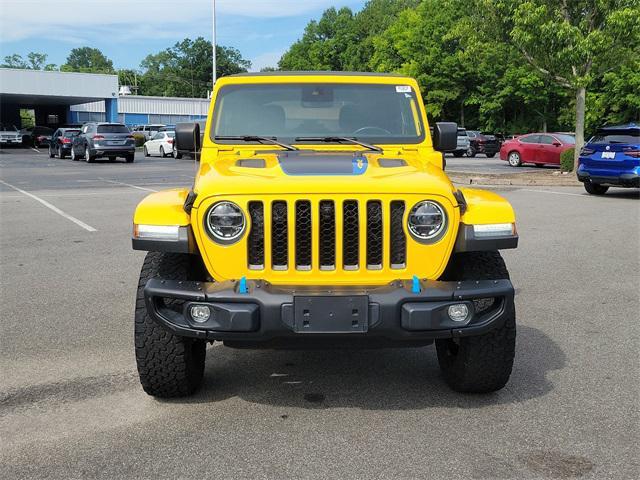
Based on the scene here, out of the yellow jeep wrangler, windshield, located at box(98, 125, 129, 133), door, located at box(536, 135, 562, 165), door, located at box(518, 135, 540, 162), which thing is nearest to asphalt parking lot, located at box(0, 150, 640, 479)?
the yellow jeep wrangler

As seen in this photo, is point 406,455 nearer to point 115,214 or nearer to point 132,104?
point 115,214

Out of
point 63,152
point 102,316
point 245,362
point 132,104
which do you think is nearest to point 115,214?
point 102,316

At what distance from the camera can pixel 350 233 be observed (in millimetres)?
3684

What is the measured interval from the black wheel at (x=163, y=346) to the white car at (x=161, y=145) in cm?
3387

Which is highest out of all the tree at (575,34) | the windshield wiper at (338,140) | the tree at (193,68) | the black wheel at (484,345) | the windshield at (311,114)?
the tree at (193,68)

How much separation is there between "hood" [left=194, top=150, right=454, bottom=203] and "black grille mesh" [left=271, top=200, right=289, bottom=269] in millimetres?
92

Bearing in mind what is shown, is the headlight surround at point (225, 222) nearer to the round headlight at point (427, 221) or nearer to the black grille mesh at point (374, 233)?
the black grille mesh at point (374, 233)

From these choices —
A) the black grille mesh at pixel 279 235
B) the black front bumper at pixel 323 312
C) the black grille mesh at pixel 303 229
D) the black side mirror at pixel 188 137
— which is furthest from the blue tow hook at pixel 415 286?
the black side mirror at pixel 188 137

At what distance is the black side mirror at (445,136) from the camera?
5.12 metres

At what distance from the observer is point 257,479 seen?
3.13 m

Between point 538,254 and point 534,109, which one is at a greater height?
point 534,109

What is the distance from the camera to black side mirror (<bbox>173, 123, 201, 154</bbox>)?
5098 millimetres

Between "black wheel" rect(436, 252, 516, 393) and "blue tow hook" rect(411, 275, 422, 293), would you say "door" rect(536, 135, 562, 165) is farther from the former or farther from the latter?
"blue tow hook" rect(411, 275, 422, 293)

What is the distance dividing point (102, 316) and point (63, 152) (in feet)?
104
